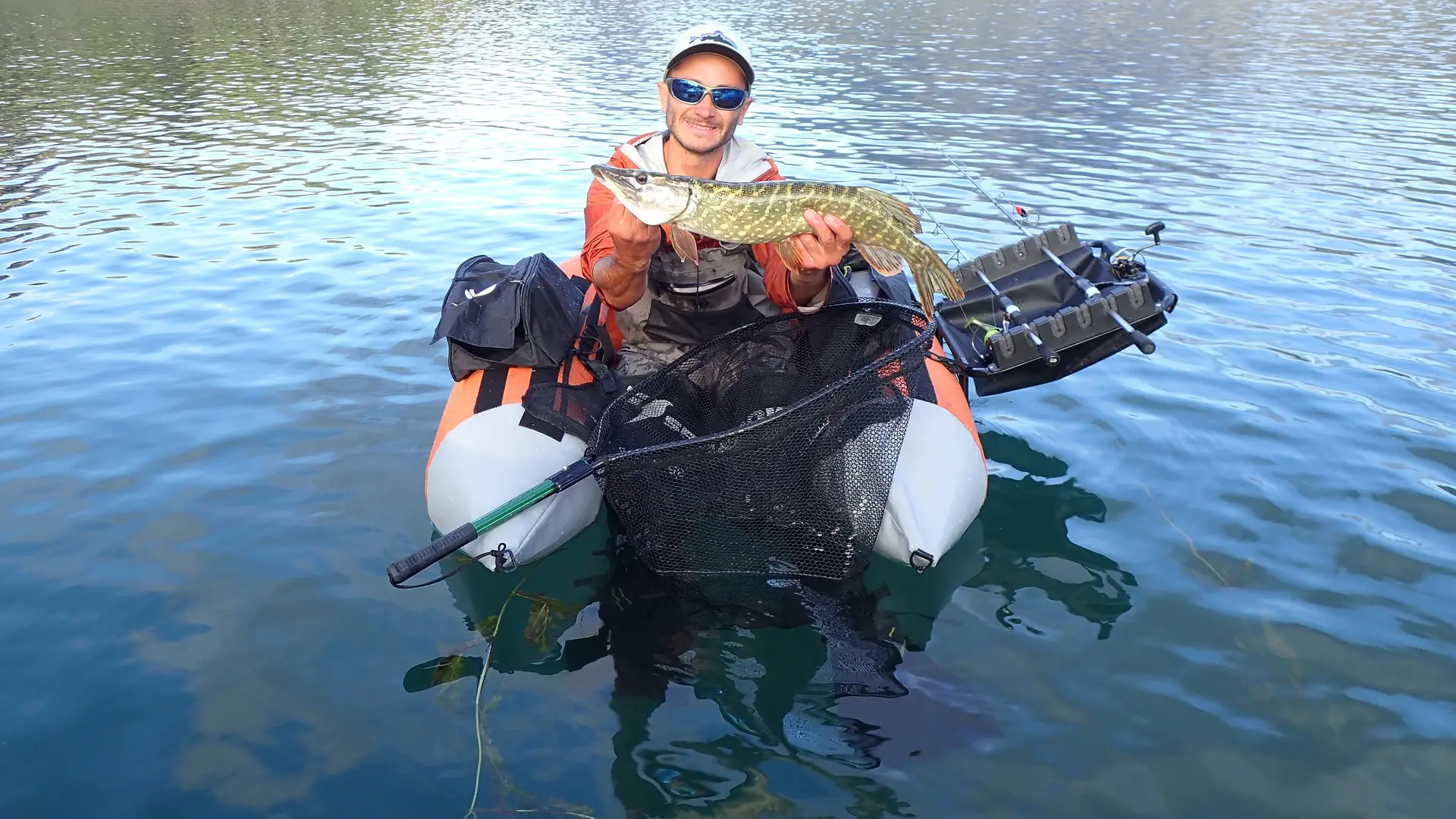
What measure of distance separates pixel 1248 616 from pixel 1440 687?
806mm

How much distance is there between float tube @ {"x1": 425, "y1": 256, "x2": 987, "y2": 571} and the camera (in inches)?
193

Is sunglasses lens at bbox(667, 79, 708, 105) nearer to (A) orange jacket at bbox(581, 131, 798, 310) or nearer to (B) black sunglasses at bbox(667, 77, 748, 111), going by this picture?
(B) black sunglasses at bbox(667, 77, 748, 111)

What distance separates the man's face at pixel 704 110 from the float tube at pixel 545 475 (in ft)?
4.51

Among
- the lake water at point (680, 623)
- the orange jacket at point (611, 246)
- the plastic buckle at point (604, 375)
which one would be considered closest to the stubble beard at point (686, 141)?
the orange jacket at point (611, 246)

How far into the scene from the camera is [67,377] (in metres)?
7.59

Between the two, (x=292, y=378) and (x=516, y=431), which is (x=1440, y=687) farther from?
(x=292, y=378)

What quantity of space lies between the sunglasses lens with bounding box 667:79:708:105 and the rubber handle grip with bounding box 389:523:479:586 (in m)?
2.47

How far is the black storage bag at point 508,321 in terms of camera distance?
17.4 ft

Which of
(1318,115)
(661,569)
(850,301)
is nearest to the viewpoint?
(661,569)

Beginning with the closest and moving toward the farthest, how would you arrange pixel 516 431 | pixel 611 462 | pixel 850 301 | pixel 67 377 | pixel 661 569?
pixel 611 462 < pixel 661 569 < pixel 516 431 < pixel 850 301 < pixel 67 377

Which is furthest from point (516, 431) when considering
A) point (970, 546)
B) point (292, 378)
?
point (292, 378)

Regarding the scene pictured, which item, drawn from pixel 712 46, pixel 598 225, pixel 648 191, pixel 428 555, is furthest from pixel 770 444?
pixel 712 46

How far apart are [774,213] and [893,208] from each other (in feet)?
1.89

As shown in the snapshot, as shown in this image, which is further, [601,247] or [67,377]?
[67,377]
